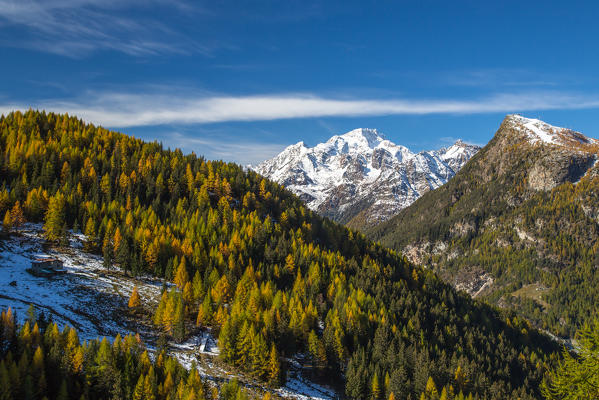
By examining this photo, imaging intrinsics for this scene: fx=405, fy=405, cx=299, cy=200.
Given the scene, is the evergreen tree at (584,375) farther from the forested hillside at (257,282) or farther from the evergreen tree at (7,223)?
the evergreen tree at (7,223)

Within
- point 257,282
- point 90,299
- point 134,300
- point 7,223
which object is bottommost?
point 90,299

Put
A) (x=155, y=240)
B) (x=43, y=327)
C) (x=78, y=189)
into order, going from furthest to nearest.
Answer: (x=78, y=189), (x=155, y=240), (x=43, y=327)

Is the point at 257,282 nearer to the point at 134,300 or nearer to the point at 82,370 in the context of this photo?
the point at 134,300

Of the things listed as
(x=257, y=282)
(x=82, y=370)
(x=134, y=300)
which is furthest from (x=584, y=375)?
(x=257, y=282)

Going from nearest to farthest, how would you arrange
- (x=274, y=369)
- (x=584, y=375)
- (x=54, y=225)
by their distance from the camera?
(x=584, y=375) → (x=274, y=369) → (x=54, y=225)

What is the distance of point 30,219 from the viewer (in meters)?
128

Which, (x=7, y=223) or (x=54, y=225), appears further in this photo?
(x=54, y=225)

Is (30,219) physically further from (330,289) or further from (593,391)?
(593,391)

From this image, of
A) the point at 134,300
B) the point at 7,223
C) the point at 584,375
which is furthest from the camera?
the point at 7,223

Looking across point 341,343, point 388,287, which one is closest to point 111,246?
point 341,343

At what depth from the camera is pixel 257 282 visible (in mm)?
131875

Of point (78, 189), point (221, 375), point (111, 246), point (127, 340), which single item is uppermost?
point (78, 189)

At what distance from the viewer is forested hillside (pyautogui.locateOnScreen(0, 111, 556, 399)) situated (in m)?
99.7

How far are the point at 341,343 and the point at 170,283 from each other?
50885 millimetres
